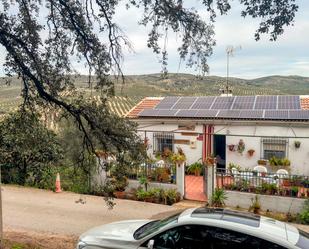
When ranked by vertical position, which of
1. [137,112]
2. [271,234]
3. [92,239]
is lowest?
[92,239]

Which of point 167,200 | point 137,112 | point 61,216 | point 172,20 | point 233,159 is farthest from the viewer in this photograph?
point 137,112

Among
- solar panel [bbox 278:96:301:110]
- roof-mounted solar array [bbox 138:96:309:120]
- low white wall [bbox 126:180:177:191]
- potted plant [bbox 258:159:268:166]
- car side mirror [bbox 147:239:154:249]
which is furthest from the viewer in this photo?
solar panel [bbox 278:96:301:110]

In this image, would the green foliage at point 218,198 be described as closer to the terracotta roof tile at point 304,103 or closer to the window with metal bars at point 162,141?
the window with metal bars at point 162,141

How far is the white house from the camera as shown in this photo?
17172 millimetres

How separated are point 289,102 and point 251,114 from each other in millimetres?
2456

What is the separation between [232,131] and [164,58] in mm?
11593

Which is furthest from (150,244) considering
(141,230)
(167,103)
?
(167,103)

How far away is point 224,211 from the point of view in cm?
604

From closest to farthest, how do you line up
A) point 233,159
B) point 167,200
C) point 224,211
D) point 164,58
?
point 224,211 < point 164,58 < point 167,200 < point 233,159

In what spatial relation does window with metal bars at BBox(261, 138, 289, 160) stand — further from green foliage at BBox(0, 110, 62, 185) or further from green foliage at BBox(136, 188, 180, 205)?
green foliage at BBox(0, 110, 62, 185)

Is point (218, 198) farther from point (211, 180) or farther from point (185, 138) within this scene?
point (185, 138)

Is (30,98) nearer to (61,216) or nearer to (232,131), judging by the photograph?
(61,216)

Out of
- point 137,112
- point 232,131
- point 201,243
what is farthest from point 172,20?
point 137,112

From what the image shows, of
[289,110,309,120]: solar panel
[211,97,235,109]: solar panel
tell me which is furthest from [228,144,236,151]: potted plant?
[289,110,309,120]: solar panel
